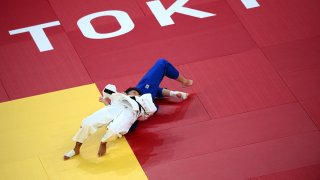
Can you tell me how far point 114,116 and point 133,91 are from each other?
473 millimetres

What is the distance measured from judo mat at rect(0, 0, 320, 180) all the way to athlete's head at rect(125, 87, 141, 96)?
1.43ft

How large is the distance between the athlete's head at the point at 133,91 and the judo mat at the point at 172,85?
1.43 ft

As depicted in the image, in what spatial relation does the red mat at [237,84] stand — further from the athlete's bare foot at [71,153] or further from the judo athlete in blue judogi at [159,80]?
the athlete's bare foot at [71,153]

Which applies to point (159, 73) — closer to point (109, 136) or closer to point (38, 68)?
point (109, 136)

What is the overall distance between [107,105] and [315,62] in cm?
301

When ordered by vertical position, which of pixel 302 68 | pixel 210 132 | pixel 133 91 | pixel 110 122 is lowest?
pixel 302 68

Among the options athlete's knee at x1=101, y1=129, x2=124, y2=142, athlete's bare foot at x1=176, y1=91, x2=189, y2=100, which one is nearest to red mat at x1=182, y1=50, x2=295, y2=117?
athlete's bare foot at x1=176, y1=91, x2=189, y2=100

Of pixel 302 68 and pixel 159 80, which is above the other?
pixel 159 80

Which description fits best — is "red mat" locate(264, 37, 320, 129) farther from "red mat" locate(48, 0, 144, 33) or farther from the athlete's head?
"red mat" locate(48, 0, 144, 33)

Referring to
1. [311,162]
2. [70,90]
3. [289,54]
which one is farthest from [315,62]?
[70,90]

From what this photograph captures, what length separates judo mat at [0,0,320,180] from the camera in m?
7.90

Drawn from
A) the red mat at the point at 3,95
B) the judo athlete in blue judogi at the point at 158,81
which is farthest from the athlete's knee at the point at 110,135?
the red mat at the point at 3,95

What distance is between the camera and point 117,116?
7996 millimetres

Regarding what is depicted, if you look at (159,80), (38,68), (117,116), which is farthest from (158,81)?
(38,68)
